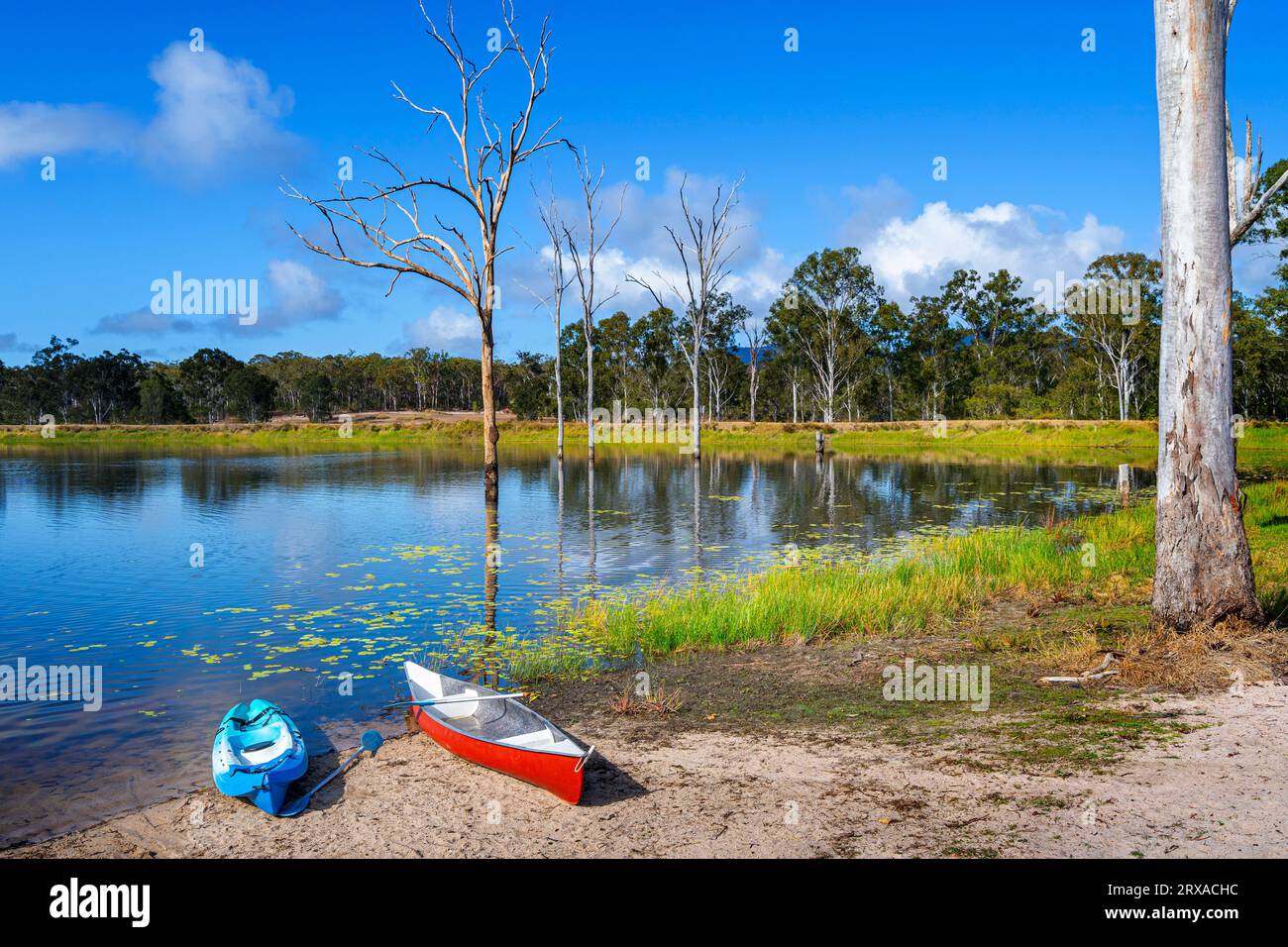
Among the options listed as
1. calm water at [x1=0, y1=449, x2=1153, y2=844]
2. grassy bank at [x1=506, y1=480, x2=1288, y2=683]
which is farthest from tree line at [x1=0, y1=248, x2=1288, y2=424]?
grassy bank at [x1=506, y1=480, x2=1288, y2=683]

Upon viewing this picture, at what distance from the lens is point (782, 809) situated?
6.21 metres

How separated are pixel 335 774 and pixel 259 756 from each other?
0.64m

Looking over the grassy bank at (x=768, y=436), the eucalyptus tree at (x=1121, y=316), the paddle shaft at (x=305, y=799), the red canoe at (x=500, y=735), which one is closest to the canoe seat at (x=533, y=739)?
the red canoe at (x=500, y=735)

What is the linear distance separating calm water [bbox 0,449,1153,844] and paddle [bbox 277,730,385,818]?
0.50m

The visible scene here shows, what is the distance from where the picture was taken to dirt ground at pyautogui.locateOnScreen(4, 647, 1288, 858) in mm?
5684

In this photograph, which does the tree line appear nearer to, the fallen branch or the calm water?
the calm water

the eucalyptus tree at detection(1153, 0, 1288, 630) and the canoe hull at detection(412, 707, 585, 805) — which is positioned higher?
the eucalyptus tree at detection(1153, 0, 1288, 630)

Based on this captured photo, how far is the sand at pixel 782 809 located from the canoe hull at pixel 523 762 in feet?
0.36

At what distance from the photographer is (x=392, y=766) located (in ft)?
24.7

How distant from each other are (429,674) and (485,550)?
35.4ft

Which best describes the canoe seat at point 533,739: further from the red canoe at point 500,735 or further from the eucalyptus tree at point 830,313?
the eucalyptus tree at point 830,313

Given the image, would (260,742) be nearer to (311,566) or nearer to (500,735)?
(500,735)
